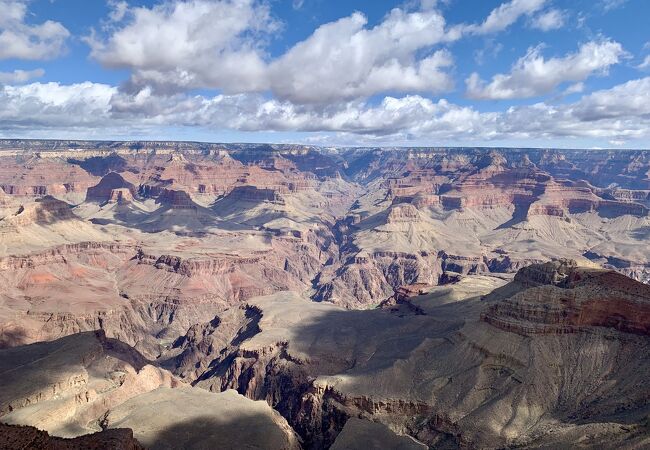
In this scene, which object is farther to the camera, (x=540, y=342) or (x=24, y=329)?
(x=24, y=329)

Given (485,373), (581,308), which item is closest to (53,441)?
(485,373)

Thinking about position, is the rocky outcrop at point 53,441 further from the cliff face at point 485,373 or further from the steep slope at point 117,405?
the cliff face at point 485,373

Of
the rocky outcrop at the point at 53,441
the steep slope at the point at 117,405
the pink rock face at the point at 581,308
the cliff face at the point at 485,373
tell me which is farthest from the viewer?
the pink rock face at the point at 581,308

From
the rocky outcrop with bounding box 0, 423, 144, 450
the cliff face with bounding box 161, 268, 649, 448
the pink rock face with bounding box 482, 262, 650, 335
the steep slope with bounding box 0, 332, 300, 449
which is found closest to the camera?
the rocky outcrop with bounding box 0, 423, 144, 450

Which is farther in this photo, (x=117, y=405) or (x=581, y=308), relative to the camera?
(x=117, y=405)

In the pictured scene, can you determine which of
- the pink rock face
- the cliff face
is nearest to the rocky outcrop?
the cliff face

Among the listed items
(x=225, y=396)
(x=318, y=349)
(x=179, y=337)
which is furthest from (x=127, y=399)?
(x=179, y=337)

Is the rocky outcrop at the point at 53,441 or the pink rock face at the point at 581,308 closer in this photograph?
the rocky outcrop at the point at 53,441

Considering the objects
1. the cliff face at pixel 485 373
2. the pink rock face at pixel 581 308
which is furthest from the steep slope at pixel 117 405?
the pink rock face at pixel 581 308

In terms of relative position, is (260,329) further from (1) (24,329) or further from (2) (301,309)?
(1) (24,329)

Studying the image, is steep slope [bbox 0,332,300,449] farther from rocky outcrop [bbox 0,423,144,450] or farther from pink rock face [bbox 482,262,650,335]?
pink rock face [bbox 482,262,650,335]

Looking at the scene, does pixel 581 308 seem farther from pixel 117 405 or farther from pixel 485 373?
pixel 117 405
